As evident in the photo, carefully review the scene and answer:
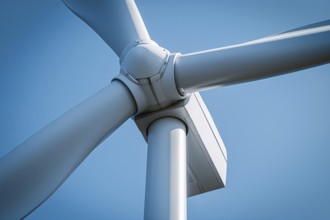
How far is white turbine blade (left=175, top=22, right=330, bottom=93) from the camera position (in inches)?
137

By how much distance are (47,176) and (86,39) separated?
5.33 metres

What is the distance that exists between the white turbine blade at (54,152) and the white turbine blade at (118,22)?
0.68m

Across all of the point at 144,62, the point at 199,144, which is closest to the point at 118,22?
the point at 144,62

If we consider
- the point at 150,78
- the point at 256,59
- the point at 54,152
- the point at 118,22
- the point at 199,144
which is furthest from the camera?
the point at 118,22

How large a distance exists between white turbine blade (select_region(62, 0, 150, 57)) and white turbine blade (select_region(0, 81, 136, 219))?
68 centimetres

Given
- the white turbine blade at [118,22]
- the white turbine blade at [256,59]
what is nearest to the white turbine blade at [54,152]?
the white turbine blade at [256,59]

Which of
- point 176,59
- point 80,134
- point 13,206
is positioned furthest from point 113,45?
point 13,206

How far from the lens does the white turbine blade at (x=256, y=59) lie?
3479 millimetres

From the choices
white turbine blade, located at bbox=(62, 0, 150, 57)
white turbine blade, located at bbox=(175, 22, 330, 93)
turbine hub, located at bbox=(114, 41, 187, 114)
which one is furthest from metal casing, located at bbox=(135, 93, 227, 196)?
white turbine blade, located at bbox=(62, 0, 150, 57)

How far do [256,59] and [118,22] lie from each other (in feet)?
4.44

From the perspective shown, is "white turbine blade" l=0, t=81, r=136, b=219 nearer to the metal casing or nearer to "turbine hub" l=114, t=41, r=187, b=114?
"turbine hub" l=114, t=41, r=187, b=114

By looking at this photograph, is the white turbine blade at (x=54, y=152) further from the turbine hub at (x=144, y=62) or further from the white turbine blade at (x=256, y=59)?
the white turbine blade at (x=256, y=59)

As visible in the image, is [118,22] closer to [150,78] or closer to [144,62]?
[144,62]

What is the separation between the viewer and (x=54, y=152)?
3.18 m
